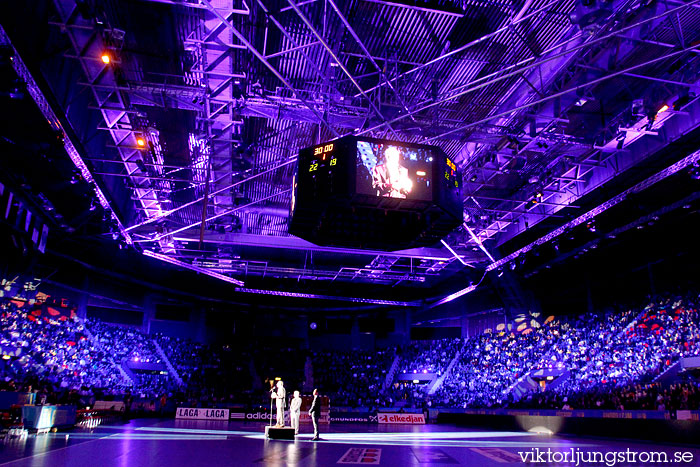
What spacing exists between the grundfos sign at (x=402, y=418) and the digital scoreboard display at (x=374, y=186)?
18.0 m

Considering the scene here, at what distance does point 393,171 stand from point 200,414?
71.5ft

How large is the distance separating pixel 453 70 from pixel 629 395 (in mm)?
13973

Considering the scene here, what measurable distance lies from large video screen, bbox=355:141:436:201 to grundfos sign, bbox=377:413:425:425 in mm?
19463

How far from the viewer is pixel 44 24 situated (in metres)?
9.95

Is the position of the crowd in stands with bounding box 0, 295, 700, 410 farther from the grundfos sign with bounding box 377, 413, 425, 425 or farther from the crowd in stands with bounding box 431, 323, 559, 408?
the grundfos sign with bounding box 377, 413, 425, 425

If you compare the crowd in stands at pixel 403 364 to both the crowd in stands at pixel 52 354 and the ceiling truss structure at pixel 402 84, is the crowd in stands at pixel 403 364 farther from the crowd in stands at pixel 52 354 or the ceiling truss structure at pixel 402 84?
the ceiling truss structure at pixel 402 84

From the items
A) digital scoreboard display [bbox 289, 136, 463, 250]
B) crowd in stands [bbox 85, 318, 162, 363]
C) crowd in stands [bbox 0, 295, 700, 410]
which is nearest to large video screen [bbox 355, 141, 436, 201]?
digital scoreboard display [bbox 289, 136, 463, 250]

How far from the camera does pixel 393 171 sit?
985 cm

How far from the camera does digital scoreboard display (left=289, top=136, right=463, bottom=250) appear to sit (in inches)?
380

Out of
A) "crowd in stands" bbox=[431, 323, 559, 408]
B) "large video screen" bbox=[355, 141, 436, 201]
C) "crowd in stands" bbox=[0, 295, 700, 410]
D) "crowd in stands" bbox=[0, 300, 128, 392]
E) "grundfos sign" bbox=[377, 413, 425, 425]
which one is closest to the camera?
"large video screen" bbox=[355, 141, 436, 201]

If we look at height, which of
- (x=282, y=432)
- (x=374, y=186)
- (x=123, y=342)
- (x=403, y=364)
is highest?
(x=374, y=186)

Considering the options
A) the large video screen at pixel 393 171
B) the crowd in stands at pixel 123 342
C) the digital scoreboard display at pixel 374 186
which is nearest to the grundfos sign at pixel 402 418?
the crowd in stands at pixel 123 342

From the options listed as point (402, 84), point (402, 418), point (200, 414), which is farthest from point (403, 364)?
point (402, 84)

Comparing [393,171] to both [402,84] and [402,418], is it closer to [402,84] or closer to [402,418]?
[402,84]
